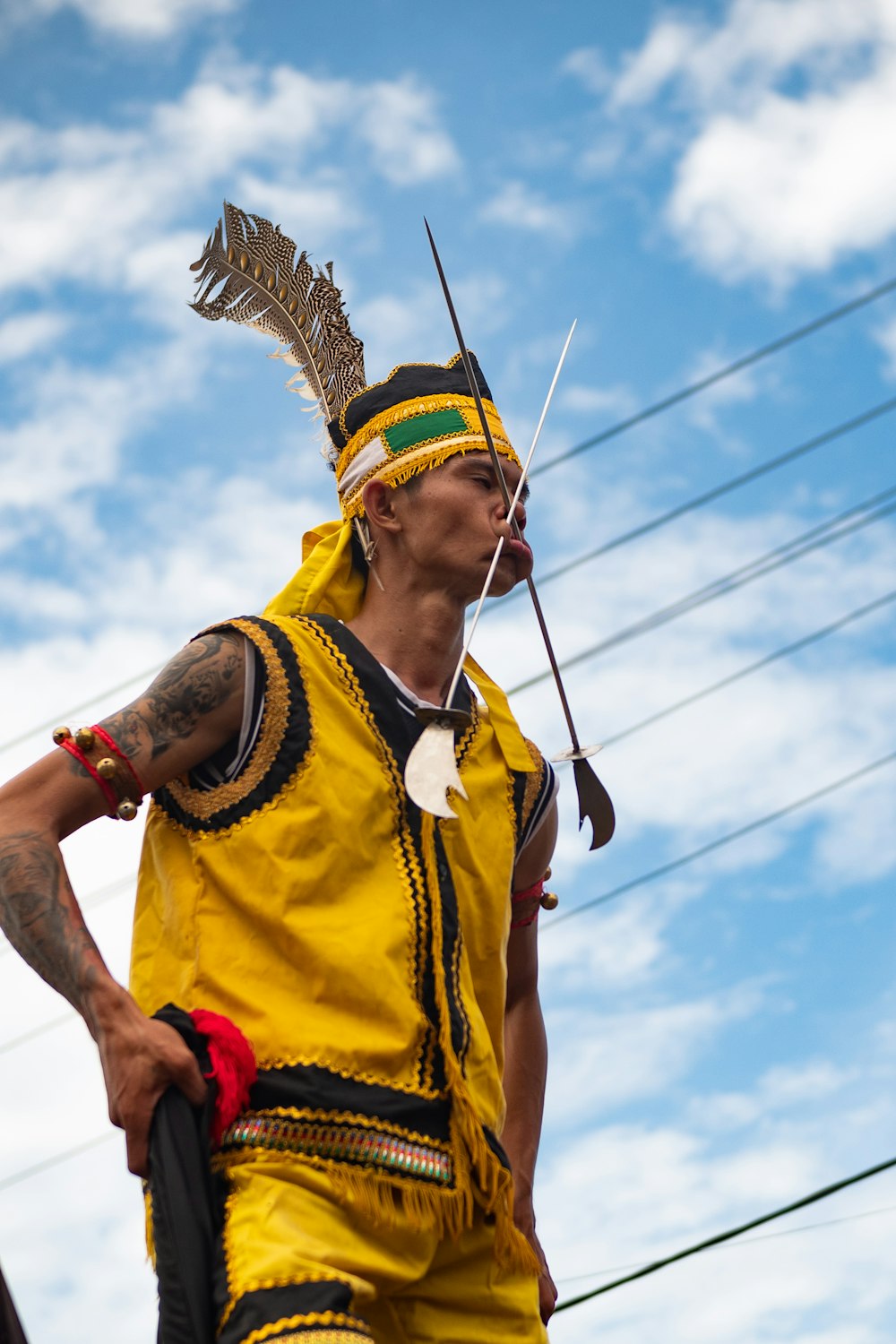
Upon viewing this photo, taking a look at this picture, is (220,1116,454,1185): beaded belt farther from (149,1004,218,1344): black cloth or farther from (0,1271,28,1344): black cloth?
(0,1271,28,1344): black cloth

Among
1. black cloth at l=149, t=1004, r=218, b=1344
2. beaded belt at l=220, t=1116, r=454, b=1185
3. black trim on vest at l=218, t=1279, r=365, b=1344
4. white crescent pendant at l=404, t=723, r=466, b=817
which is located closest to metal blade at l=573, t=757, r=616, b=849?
white crescent pendant at l=404, t=723, r=466, b=817

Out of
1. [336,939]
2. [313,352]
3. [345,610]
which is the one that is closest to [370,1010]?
[336,939]

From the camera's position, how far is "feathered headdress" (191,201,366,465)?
16.0 ft

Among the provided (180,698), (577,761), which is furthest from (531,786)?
(180,698)

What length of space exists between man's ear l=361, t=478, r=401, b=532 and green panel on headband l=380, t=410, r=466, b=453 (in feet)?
0.32

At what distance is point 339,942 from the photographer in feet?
11.6

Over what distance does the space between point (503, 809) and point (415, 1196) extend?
3.33ft

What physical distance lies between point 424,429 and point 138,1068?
1.85 m

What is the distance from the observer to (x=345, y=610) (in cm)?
439

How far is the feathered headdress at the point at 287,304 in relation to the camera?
4.88m

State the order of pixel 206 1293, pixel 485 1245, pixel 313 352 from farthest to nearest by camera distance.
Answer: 1. pixel 313 352
2. pixel 485 1245
3. pixel 206 1293

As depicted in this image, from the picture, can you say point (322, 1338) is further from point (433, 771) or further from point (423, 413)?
point (423, 413)

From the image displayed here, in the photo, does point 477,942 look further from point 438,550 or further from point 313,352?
point 313,352

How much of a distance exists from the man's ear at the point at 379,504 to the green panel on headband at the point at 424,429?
0.10 m
